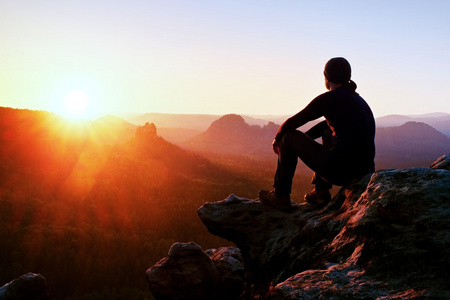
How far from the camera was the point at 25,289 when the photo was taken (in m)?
7.73

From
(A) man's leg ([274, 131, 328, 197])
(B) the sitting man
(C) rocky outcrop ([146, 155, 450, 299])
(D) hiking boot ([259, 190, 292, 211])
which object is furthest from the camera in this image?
(D) hiking boot ([259, 190, 292, 211])

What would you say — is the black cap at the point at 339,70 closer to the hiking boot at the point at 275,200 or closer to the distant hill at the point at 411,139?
the hiking boot at the point at 275,200

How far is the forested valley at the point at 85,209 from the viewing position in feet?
35.9

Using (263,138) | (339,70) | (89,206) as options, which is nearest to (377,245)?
(339,70)

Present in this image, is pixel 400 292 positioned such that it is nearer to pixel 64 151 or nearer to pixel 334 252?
pixel 334 252

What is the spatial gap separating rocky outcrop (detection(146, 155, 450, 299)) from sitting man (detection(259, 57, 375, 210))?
0.36 m

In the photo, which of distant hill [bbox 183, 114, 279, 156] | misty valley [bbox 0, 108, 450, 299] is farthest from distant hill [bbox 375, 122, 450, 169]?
misty valley [bbox 0, 108, 450, 299]

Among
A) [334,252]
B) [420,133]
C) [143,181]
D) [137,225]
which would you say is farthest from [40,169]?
[420,133]

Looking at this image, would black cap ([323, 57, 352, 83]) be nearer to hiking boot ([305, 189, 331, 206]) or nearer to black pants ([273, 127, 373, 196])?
black pants ([273, 127, 373, 196])

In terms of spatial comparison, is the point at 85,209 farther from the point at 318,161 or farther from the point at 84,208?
the point at 318,161

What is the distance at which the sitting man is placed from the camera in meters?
4.73

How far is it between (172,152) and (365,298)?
3942 centimetres

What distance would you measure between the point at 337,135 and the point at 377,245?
6.10ft

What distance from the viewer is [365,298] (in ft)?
9.16
